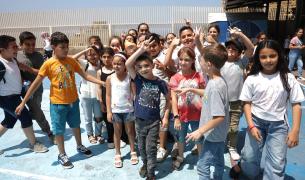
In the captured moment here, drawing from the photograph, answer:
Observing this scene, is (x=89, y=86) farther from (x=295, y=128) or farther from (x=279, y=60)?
(x=295, y=128)

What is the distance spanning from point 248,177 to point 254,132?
0.79 metres

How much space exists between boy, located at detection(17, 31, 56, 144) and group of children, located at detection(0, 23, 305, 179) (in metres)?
Answer: 0.02

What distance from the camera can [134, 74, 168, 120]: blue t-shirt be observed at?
3236mm

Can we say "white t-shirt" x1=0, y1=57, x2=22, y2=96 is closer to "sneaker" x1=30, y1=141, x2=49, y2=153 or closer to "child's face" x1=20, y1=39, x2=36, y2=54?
"child's face" x1=20, y1=39, x2=36, y2=54

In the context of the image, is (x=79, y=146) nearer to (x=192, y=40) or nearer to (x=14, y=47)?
(x=14, y=47)

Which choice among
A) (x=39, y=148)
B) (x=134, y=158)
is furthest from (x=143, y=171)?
(x=39, y=148)

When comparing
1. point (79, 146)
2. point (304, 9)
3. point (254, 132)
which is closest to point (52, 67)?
point (79, 146)

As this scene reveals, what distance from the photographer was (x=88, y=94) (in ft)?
14.1

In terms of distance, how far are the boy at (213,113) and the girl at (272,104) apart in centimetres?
35

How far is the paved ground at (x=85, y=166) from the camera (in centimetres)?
351

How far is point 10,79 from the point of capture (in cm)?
394

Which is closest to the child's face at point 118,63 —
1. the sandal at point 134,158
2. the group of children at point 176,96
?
the group of children at point 176,96

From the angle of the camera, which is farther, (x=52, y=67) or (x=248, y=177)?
(x=52, y=67)

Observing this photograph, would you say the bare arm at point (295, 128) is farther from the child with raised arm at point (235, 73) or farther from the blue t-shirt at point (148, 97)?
the blue t-shirt at point (148, 97)
